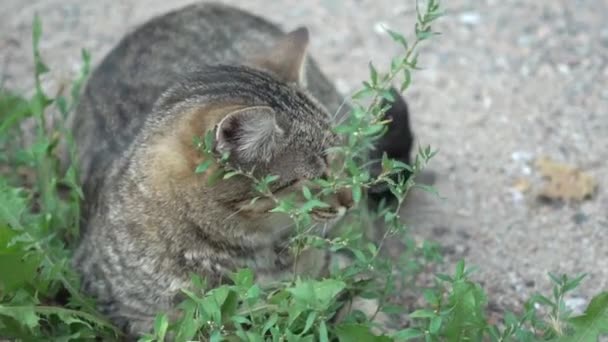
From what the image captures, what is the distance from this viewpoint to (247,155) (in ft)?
9.29

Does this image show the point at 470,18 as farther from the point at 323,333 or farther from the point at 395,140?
the point at 323,333

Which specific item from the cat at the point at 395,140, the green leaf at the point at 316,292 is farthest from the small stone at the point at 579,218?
the green leaf at the point at 316,292

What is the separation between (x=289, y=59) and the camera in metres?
3.29

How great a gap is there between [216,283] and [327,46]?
231 cm

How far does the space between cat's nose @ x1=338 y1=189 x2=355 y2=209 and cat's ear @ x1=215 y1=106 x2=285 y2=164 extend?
290 mm

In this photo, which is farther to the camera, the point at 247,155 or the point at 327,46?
the point at 327,46

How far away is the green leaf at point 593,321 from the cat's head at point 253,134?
761 mm

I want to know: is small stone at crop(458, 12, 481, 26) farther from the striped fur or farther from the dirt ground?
the striped fur

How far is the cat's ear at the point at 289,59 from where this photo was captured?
128 inches

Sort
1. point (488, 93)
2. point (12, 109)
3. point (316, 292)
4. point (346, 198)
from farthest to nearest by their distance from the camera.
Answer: point (488, 93), point (12, 109), point (346, 198), point (316, 292)

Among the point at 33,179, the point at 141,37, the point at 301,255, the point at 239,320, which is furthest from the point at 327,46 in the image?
the point at 239,320

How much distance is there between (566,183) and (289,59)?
1.54m

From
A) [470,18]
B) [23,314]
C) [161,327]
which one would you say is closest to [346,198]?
[161,327]

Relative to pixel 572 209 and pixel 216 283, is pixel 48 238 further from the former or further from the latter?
pixel 572 209
